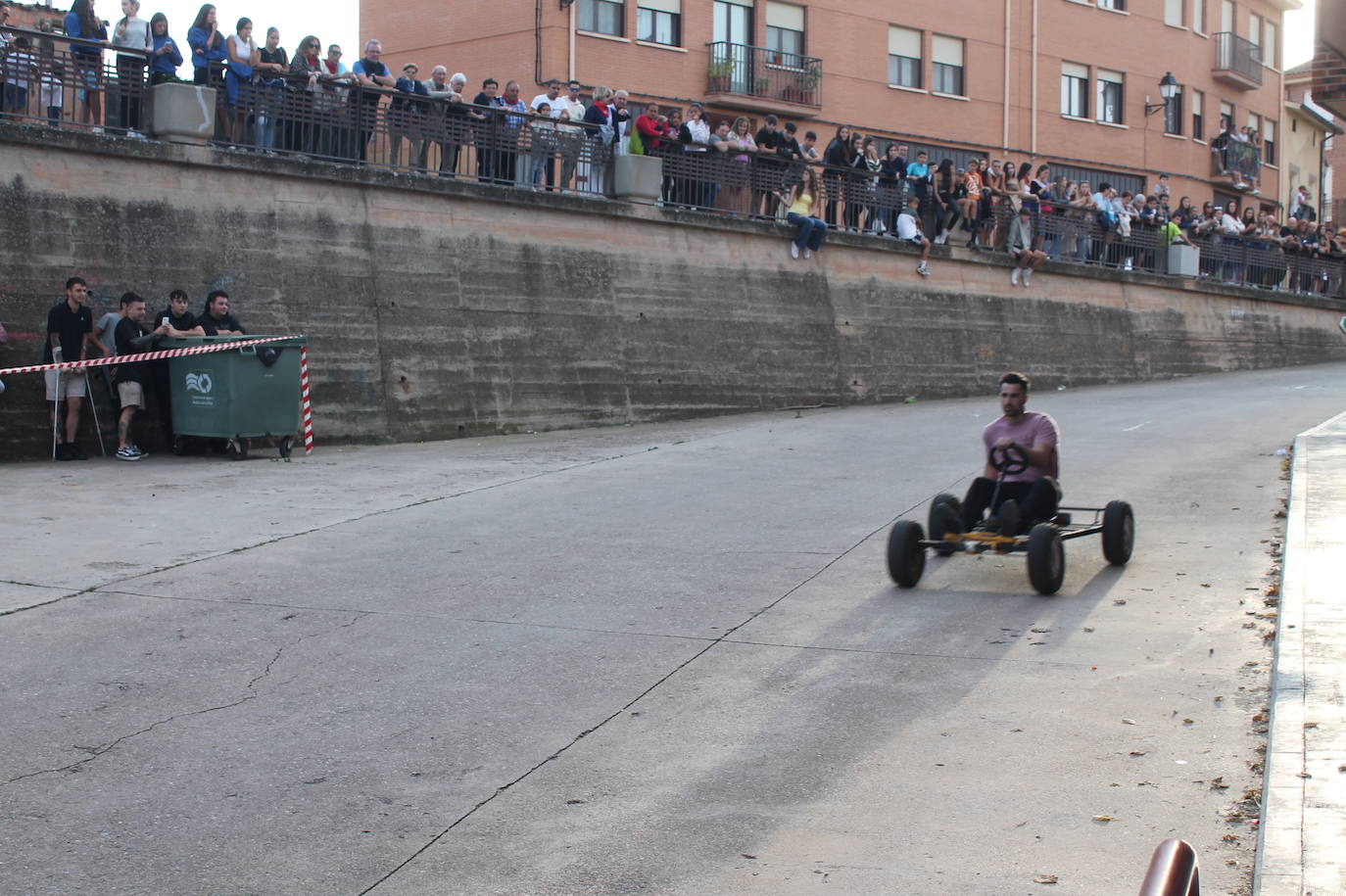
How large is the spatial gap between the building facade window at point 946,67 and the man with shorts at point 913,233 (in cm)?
1144

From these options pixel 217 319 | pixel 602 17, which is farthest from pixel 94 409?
pixel 602 17

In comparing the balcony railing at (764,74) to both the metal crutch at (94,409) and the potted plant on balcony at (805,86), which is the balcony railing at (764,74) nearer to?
the potted plant on balcony at (805,86)

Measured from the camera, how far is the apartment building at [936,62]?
3059cm

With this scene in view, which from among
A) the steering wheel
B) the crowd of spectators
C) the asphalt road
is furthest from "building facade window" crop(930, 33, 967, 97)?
the steering wheel

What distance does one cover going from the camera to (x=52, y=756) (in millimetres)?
5855

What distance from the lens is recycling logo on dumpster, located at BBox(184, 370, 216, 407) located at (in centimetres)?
1524

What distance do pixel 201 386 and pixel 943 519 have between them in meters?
8.85

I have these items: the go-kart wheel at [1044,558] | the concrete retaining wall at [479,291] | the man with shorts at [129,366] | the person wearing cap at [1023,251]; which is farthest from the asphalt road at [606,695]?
the person wearing cap at [1023,251]

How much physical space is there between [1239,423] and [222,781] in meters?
16.0

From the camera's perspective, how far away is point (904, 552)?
9125 millimetres

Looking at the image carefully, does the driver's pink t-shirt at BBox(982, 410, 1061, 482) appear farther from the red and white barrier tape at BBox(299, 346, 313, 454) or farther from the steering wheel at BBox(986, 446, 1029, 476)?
the red and white barrier tape at BBox(299, 346, 313, 454)

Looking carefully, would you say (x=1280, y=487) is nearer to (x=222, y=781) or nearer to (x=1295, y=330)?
(x=222, y=781)

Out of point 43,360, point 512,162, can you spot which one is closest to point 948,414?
point 512,162

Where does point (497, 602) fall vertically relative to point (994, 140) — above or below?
below
